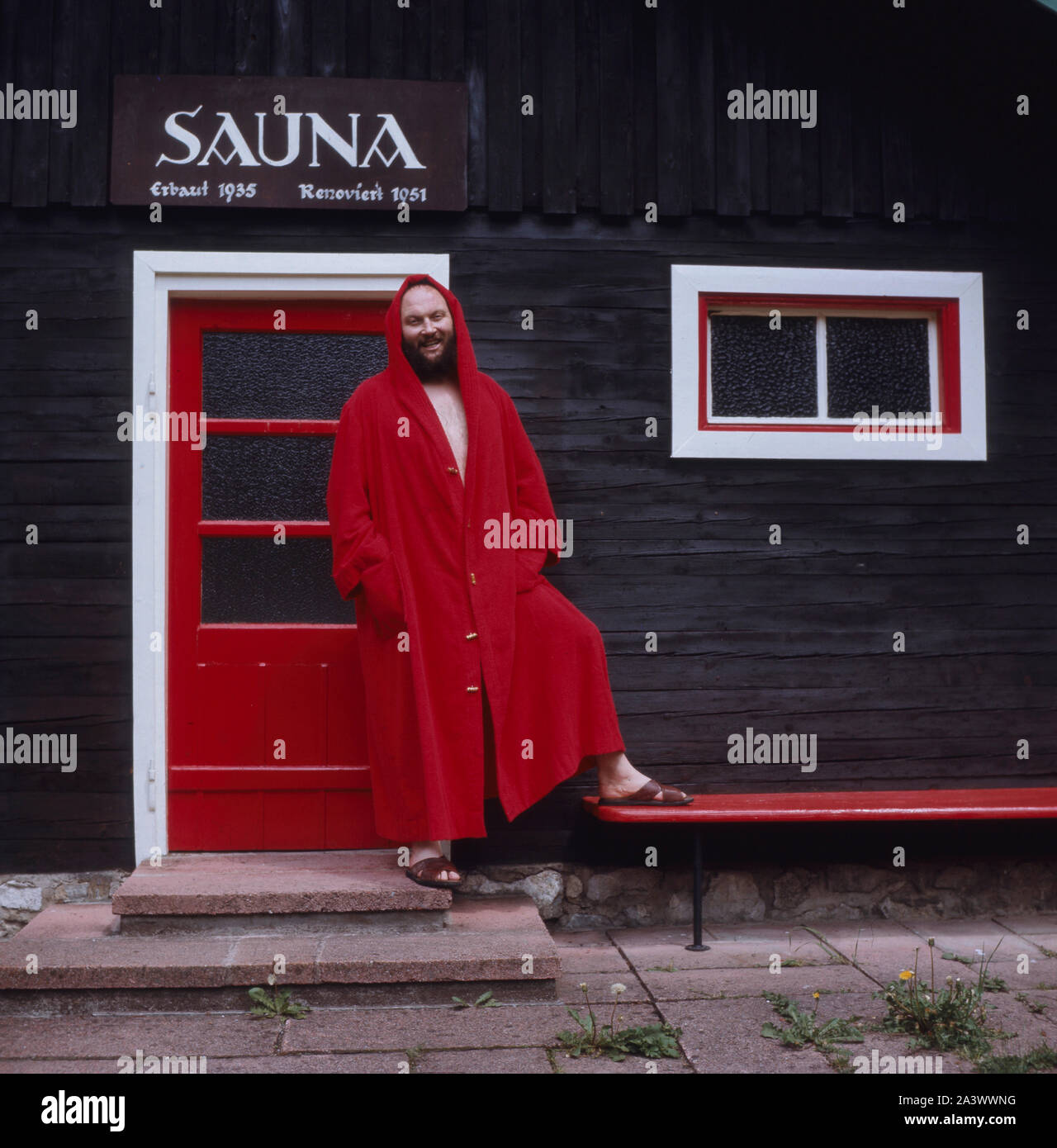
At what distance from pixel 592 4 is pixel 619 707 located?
3.01m

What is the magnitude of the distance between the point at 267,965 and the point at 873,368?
3494 mm

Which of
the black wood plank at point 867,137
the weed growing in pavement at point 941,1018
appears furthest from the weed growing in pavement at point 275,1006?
the black wood plank at point 867,137

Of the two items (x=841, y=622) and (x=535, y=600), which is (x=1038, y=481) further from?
(x=535, y=600)

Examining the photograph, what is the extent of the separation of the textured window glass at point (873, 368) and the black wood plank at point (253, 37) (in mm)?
2646

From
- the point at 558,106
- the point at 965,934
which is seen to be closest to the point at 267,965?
the point at 965,934

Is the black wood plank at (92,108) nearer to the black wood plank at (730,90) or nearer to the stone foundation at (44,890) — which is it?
the black wood plank at (730,90)

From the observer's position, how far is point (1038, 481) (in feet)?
16.4

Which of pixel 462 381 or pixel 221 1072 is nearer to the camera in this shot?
pixel 221 1072

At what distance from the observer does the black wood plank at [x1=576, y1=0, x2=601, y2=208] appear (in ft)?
15.8

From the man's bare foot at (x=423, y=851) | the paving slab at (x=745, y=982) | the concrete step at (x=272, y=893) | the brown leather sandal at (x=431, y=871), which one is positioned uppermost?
A: the man's bare foot at (x=423, y=851)

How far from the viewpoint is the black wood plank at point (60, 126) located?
4621 millimetres

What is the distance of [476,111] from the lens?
188 inches
